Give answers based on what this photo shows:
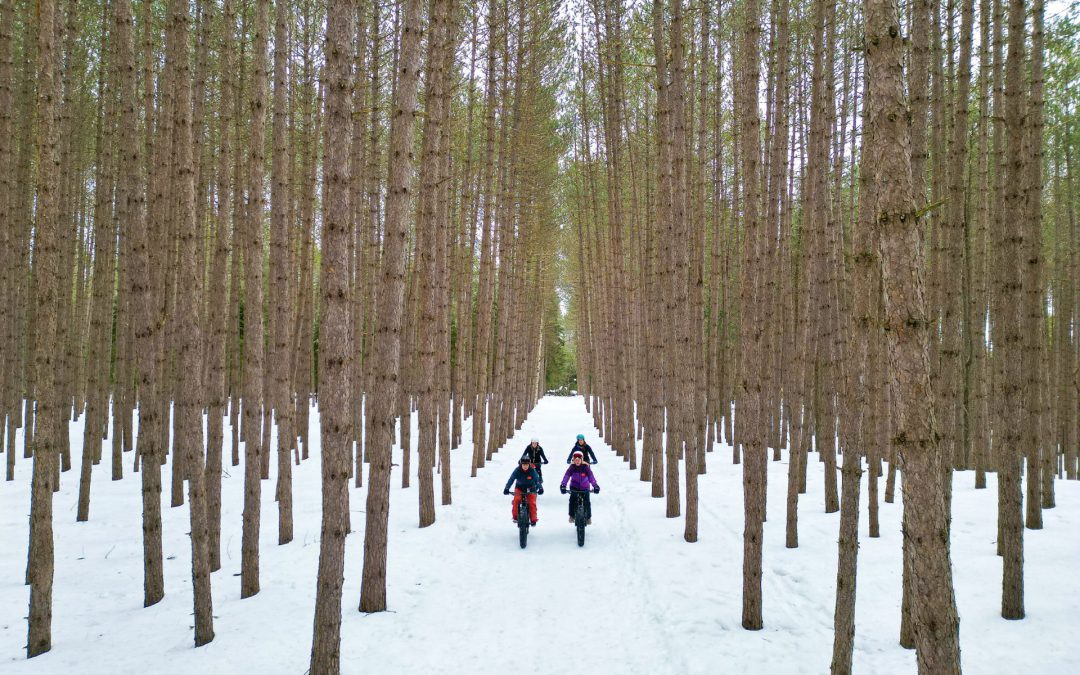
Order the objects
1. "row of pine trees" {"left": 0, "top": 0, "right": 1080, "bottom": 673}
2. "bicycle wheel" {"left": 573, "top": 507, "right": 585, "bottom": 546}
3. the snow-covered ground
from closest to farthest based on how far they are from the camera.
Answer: "row of pine trees" {"left": 0, "top": 0, "right": 1080, "bottom": 673} < the snow-covered ground < "bicycle wheel" {"left": 573, "top": 507, "right": 585, "bottom": 546}

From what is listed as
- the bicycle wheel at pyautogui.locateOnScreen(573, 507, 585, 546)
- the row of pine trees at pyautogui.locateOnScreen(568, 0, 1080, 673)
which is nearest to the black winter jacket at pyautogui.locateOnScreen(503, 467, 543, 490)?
the bicycle wheel at pyautogui.locateOnScreen(573, 507, 585, 546)

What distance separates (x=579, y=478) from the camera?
828 cm

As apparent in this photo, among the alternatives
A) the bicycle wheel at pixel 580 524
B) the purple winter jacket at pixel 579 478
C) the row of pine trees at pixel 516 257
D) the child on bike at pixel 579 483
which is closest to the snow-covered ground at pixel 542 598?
the bicycle wheel at pixel 580 524

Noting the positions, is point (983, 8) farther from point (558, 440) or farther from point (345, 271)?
point (558, 440)

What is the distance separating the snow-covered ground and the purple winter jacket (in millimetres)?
730

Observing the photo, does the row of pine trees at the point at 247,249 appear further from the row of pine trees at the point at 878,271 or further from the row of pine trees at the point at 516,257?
the row of pine trees at the point at 878,271

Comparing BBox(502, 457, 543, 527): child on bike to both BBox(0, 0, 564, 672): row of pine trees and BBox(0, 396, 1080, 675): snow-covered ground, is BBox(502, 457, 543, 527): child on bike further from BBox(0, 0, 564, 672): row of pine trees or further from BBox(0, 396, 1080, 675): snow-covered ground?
BBox(0, 0, 564, 672): row of pine trees

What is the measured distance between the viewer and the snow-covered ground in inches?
187

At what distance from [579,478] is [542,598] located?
229 cm

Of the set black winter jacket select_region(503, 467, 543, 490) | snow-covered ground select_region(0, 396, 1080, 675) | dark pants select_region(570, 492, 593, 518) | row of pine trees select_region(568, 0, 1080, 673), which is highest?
row of pine trees select_region(568, 0, 1080, 673)

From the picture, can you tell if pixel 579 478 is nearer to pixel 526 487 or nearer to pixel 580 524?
pixel 580 524

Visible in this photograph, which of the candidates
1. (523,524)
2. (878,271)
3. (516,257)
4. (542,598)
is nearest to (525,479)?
(523,524)

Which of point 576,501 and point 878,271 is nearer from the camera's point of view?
point 878,271

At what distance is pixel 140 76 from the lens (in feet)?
39.3
